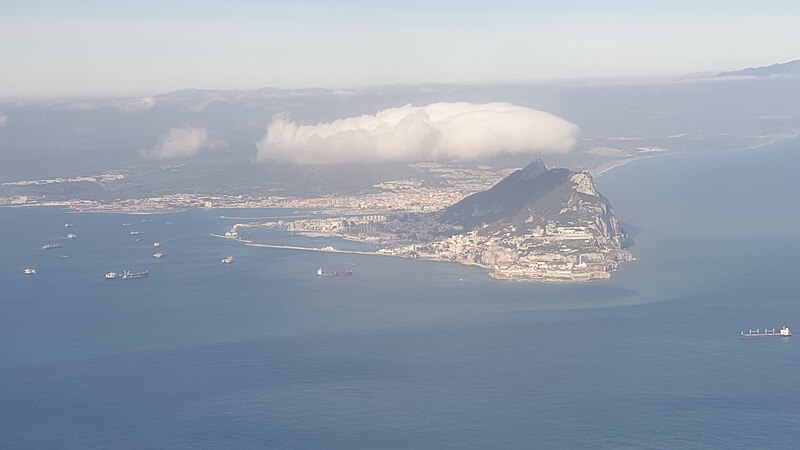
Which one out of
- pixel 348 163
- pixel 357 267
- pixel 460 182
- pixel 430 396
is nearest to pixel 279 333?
pixel 430 396

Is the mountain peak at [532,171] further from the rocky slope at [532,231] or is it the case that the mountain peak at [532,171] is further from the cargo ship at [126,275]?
the cargo ship at [126,275]

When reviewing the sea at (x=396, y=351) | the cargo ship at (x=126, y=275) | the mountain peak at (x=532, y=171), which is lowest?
the cargo ship at (x=126, y=275)

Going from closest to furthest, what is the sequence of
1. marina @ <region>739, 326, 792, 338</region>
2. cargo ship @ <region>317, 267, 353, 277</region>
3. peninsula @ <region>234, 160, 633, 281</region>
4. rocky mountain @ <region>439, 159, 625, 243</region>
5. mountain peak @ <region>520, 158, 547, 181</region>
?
marina @ <region>739, 326, 792, 338</region> < peninsula @ <region>234, 160, 633, 281</region> < cargo ship @ <region>317, 267, 353, 277</region> < rocky mountain @ <region>439, 159, 625, 243</region> < mountain peak @ <region>520, 158, 547, 181</region>

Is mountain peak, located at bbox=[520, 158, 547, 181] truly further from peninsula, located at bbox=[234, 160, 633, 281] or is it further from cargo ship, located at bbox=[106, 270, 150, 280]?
cargo ship, located at bbox=[106, 270, 150, 280]

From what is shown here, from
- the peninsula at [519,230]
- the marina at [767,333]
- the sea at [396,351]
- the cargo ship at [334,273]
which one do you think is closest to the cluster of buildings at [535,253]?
the peninsula at [519,230]

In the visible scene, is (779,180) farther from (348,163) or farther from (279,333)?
(279,333)

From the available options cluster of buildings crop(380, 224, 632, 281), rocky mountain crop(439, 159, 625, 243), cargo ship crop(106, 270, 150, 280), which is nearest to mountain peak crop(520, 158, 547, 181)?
rocky mountain crop(439, 159, 625, 243)

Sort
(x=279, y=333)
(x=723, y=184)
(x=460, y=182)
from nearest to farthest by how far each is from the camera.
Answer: (x=279, y=333)
(x=723, y=184)
(x=460, y=182)

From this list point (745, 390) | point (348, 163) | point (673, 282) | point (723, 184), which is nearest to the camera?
point (745, 390)
